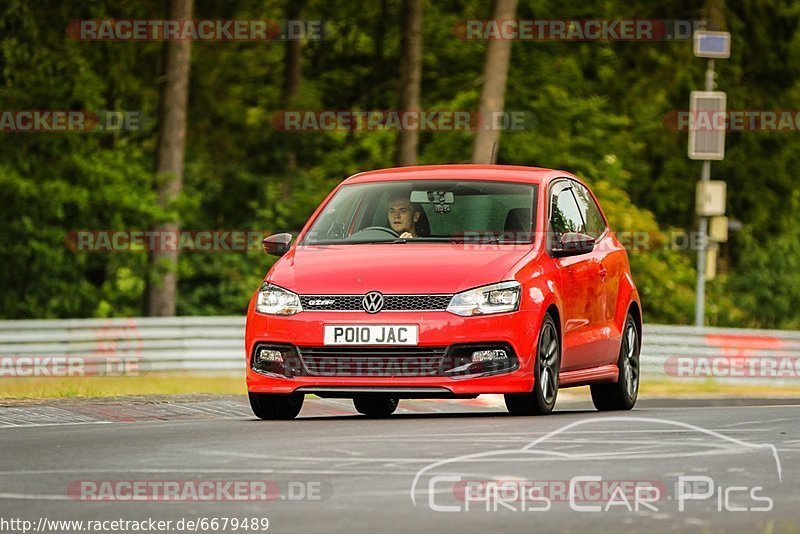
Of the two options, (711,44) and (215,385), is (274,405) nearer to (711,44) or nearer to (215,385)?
(215,385)

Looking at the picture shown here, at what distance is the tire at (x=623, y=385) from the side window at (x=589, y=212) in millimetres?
767

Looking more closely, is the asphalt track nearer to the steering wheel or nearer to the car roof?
the steering wheel

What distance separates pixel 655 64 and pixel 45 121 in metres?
16.6

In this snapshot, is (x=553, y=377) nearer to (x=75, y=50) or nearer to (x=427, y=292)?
(x=427, y=292)

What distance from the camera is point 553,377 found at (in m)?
13.2

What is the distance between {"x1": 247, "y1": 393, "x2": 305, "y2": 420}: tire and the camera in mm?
13219

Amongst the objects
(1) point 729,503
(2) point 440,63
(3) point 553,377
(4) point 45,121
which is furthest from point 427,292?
(2) point 440,63

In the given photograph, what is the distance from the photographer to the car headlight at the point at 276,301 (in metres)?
12.7

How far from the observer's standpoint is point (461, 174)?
46.1 feet

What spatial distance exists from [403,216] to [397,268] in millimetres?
1171

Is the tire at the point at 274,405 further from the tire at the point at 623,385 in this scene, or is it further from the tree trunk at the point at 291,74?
the tree trunk at the point at 291,74
